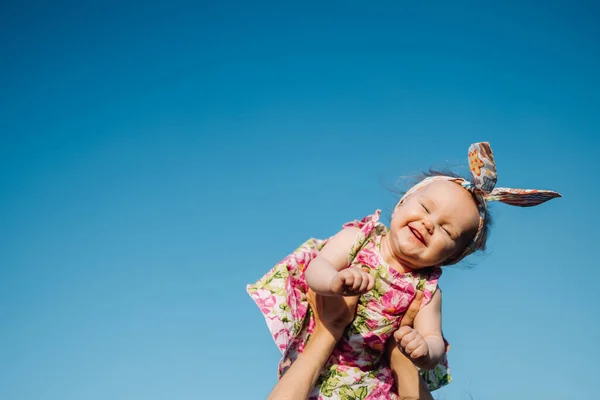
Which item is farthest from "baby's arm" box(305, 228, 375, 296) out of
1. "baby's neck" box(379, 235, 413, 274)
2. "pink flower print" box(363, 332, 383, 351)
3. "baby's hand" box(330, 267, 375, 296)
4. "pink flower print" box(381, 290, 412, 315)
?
"pink flower print" box(363, 332, 383, 351)

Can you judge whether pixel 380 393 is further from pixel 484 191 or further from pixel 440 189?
pixel 484 191

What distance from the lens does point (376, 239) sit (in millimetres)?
4023

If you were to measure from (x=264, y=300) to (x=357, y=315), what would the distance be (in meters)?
0.56

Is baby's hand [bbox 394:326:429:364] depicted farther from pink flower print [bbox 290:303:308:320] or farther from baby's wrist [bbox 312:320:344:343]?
pink flower print [bbox 290:303:308:320]

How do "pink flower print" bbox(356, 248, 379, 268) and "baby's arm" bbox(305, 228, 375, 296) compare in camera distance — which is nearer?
"baby's arm" bbox(305, 228, 375, 296)

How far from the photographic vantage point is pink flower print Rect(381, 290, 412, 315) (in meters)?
3.80

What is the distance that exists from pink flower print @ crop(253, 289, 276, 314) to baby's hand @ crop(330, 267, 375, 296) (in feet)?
2.26

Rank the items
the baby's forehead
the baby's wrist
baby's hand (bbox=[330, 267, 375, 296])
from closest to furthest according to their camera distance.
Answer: baby's hand (bbox=[330, 267, 375, 296]) < the baby's wrist < the baby's forehead

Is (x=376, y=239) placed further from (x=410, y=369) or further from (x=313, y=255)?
(x=410, y=369)

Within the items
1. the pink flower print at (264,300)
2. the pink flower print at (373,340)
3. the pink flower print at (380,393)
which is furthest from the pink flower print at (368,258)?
the pink flower print at (380,393)

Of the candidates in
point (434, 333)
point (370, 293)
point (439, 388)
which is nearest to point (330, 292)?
point (370, 293)

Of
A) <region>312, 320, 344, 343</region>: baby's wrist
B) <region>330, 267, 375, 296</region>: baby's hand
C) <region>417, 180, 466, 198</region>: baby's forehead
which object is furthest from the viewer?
<region>417, 180, 466, 198</region>: baby's forehead

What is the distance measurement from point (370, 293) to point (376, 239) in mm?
361

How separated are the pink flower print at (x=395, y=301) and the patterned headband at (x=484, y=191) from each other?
0.44 meters
